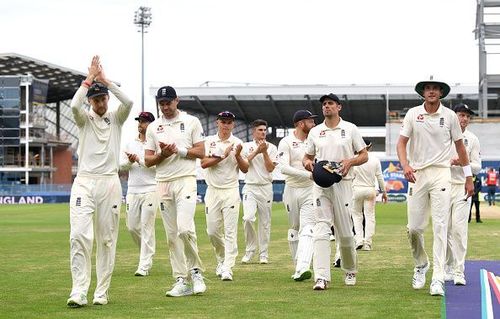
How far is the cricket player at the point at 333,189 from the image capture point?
12.3 m

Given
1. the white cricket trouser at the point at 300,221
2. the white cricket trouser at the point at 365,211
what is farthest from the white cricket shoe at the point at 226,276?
the white cricket trouser at the point at 365,211

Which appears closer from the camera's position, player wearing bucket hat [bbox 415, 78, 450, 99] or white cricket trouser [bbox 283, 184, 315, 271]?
player wearing bucket hat [bbox 415, 78, 450, 99]

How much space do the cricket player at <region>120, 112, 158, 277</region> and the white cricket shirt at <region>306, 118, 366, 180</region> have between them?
3.33 meters

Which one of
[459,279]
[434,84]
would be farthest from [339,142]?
[459,279]

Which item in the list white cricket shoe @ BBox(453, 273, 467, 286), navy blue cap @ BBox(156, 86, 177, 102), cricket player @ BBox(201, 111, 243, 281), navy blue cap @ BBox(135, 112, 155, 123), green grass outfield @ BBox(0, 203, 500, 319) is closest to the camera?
green grass outfield @ BBox(0, 203, 500, 319)

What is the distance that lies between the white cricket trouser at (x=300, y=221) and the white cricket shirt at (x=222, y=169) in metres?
0.84

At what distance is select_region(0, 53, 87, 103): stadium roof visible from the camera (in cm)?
8988

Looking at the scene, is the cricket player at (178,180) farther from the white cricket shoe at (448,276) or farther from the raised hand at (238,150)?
the white cricket shoe at (448,276)

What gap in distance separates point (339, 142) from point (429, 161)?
3.86 feet

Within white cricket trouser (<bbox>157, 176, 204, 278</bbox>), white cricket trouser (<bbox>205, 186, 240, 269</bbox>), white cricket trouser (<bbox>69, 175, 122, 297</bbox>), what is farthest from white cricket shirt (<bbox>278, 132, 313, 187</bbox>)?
white cricket trouser (<bbox>69, 175, 122, 297</bbox>)

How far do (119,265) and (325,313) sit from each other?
7.19 meters

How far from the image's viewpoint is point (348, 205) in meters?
12.4

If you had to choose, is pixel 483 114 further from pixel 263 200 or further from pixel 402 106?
pixel 263 200

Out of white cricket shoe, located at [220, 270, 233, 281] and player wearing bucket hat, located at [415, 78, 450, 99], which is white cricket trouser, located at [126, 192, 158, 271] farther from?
player wearing bucket hat, located at [415, 78, 450, 99]
